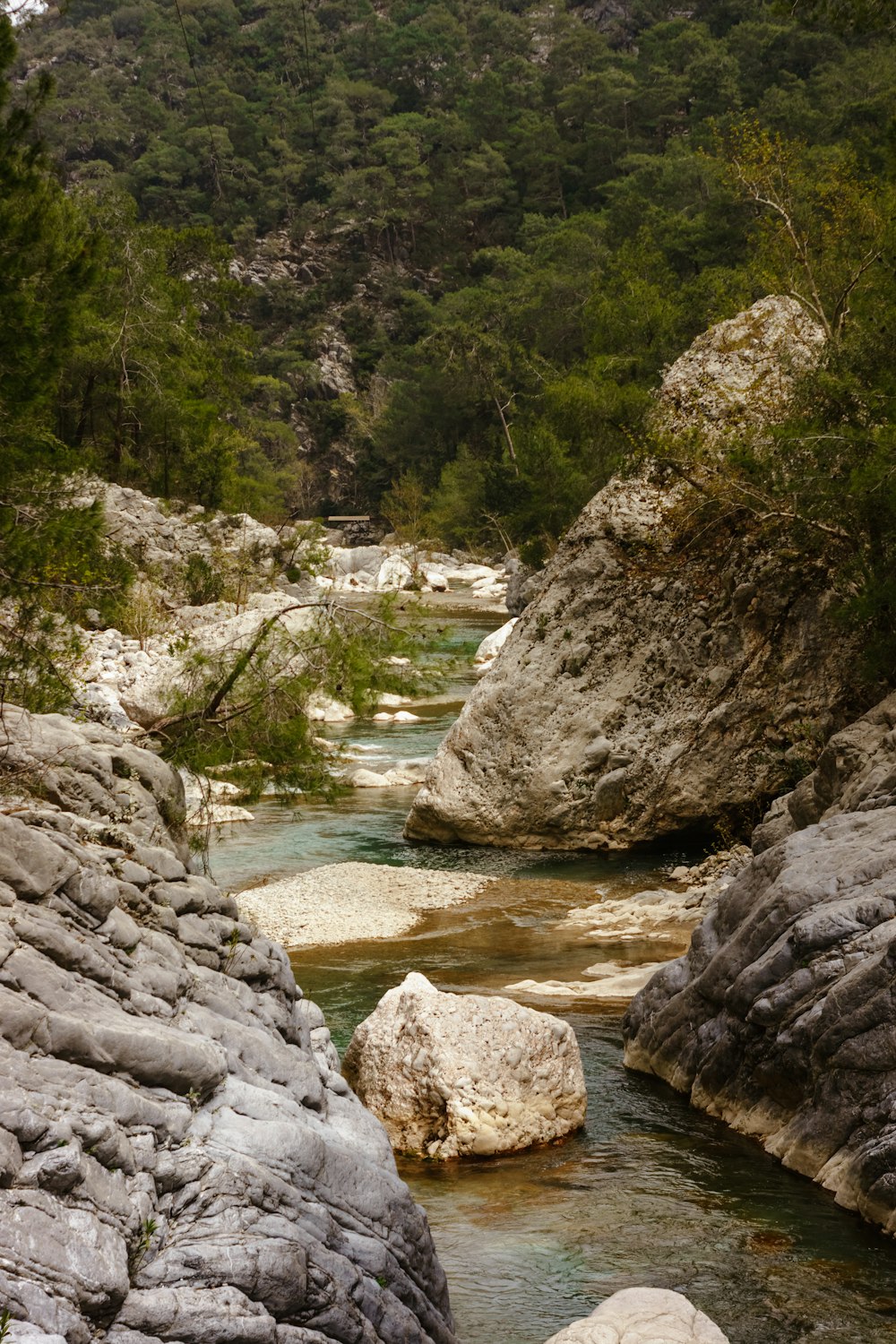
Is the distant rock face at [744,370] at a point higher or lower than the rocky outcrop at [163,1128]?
higher

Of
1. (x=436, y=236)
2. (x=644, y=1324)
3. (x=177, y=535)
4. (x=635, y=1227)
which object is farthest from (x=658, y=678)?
(x=436, y=236)

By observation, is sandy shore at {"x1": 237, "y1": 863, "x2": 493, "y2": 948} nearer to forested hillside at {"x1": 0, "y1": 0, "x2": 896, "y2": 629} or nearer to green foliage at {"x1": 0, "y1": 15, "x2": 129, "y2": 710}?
green foliage at {"x1": 0, "y1": 15, "x2": 129, "y2": 710}

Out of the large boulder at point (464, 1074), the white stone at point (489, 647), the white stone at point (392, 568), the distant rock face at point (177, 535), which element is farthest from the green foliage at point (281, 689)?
the white stone at point (392, 568)

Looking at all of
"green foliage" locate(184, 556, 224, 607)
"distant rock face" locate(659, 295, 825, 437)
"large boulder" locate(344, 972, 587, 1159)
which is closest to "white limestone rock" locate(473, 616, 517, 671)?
"green foliage" locate(184, 556, 224, 607)

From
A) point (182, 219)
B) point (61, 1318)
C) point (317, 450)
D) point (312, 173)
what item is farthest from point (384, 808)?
point (312, 173)

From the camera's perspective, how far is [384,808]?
22.3 meters

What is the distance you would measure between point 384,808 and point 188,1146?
16.8m

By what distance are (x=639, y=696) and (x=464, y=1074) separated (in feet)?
34.6

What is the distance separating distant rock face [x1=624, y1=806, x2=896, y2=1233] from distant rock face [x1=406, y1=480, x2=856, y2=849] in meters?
7.50

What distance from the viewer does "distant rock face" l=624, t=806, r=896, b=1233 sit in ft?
28.5

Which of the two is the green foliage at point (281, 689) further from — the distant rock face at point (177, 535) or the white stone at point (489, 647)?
the white stone at point (489, 647)

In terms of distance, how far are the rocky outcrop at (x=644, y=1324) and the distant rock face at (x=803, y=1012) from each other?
228cm

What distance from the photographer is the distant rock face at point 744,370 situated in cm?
1961

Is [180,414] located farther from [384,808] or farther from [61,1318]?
[61,1318]
